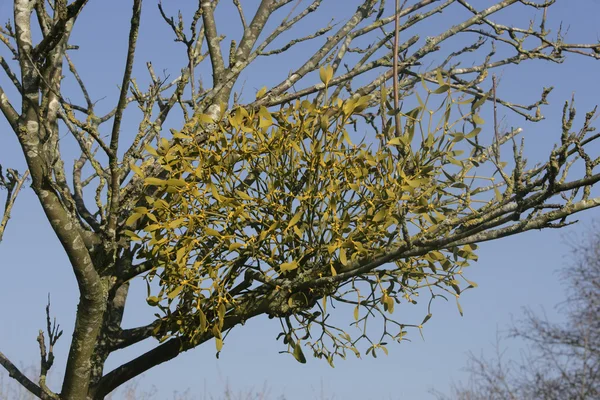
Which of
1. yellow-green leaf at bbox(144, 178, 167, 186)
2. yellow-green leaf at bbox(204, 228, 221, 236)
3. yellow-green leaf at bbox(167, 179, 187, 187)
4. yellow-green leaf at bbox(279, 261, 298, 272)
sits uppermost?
yellow-green leaf at bbox(144, 178, 167, 186)

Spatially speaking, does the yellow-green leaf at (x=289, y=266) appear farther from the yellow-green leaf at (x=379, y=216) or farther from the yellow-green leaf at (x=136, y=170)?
the yellow-green leaf at (x=136, y=170)

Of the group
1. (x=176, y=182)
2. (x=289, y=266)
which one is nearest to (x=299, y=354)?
(x=289, y=266)

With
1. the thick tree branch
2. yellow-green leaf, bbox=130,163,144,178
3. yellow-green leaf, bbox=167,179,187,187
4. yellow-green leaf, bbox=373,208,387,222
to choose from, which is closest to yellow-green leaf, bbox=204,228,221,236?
yellow-green leaf, bbox=167,179,187,187

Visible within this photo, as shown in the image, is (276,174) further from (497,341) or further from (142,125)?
(497,341)

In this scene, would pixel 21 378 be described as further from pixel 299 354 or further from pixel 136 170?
pixel 299 354

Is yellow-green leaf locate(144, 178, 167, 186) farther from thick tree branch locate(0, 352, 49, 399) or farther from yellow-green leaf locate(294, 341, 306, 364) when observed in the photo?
thick tree branch locate(0, 352, 49, 399)

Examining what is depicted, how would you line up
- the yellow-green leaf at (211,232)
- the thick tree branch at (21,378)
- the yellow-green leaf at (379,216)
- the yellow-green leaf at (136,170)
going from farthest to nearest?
the thick tree branch at (21,378) → the yellow-green leaf at (136,170) → the yellow-green leaf at (211,232) → the yellow-green leaf at (379,216)

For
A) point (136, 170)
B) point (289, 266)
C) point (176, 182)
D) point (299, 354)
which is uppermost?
point (136, 170)

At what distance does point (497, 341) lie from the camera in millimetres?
6949

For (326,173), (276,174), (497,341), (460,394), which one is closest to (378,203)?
(326,173)

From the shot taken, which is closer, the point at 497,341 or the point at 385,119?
the point at 385,119

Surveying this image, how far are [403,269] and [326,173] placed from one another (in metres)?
0.38

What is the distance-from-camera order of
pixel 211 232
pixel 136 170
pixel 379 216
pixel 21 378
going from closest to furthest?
pixel 379 216 < pixel 211 232 < pixel 136 170 < pixel 21 378

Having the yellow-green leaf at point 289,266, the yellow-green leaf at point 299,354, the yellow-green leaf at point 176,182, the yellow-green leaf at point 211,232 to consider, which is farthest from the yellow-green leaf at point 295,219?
the yellow-green leaf at point 299,354
